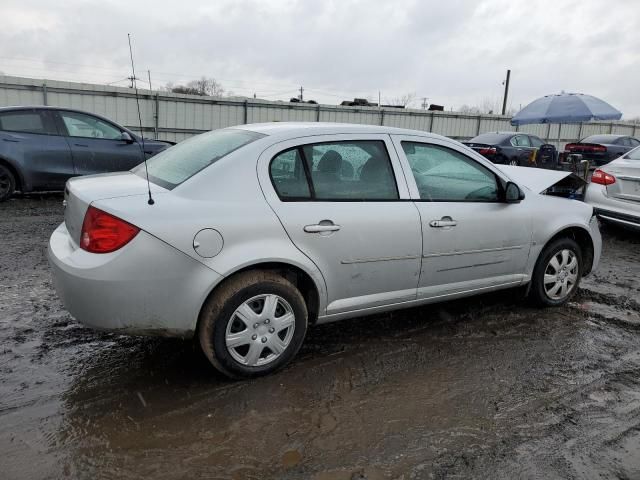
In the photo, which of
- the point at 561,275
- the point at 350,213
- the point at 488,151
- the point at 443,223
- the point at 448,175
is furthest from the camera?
the point at 488,151

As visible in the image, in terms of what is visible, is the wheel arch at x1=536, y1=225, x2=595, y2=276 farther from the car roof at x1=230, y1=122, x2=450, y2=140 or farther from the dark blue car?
the dark blue car

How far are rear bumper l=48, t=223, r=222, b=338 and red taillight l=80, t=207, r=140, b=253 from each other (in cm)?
4

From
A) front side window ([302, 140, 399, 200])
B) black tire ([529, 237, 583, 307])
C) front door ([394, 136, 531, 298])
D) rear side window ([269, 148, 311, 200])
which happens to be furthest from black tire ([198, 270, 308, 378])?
black tire ([529, 237, 583, 307])

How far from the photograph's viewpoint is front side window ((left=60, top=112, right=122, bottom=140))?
8477mm

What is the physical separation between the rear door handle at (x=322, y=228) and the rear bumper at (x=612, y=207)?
5464 millimetres

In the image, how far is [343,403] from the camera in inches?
118

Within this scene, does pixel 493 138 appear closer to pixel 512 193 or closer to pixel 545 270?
pixel 545 270

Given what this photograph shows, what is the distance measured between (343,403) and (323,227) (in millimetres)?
1054

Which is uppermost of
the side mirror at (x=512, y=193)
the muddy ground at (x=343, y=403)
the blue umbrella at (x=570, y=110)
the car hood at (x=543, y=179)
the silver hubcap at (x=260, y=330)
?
the blue umbrella at (x=570, y=110)

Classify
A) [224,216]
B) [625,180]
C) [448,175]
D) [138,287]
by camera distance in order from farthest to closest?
[625,180], [448,175], [224,216], [138,287]

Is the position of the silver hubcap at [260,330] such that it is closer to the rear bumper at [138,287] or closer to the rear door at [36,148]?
the rear bumper at [138,287]

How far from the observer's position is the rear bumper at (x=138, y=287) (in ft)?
9.04

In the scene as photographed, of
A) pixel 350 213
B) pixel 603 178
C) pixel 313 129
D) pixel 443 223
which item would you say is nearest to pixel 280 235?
pixel 350 213

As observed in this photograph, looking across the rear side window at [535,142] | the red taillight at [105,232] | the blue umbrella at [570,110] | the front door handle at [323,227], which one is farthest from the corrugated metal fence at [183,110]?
the front door handle at [323,227]
